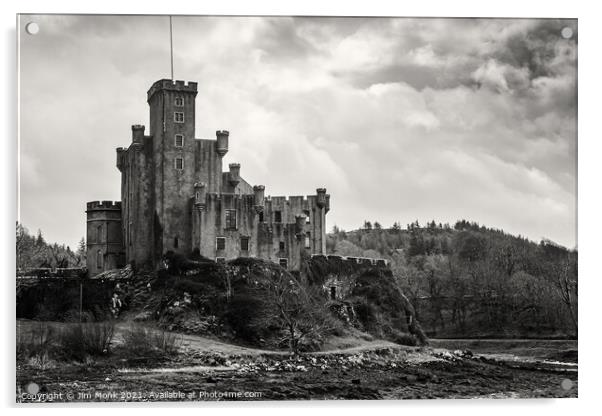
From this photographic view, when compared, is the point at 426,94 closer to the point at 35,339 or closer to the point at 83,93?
the point at 83,93

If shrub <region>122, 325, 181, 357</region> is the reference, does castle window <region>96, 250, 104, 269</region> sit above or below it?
above

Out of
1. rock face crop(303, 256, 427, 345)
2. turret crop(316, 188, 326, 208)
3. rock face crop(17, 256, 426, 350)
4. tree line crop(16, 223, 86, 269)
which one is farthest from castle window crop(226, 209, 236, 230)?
turret crop(316, 188, 326, 208)

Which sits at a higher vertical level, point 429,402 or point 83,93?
point 83,93

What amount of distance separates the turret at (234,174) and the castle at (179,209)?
A: 50 millimetres

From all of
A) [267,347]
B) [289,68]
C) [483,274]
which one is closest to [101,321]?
[267,347]

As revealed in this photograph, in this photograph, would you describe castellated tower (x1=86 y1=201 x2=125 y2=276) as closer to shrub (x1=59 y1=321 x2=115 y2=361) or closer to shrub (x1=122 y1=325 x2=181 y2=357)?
shrub (x1=122 y1=325 x2=181 y2=357)

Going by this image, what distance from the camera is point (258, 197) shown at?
5084cm

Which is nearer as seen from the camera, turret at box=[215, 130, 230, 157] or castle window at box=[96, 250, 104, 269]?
turret at box=[215, 130, 230, 157]

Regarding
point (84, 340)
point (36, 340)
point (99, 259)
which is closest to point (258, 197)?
point (99, 259)

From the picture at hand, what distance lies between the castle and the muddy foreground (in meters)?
8.87

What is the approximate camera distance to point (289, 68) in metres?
34.8

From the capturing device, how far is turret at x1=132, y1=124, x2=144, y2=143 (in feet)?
161

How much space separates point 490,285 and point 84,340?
133ft

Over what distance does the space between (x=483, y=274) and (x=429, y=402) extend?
4601 cm
